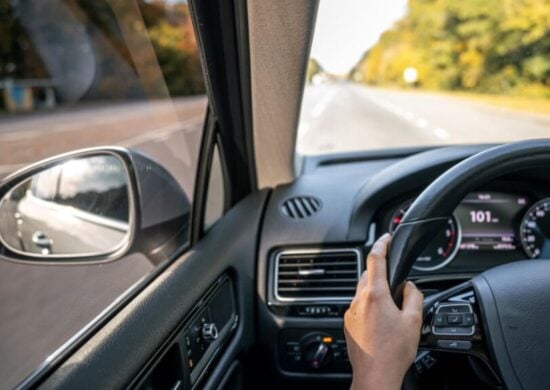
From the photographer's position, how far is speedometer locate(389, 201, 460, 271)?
8.07ft

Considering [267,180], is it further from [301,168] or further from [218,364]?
[218,364]

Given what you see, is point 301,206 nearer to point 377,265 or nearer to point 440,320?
point 440,320

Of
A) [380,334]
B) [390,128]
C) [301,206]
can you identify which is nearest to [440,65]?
[390,128]

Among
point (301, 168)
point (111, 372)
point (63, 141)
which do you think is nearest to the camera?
point (111, 372)

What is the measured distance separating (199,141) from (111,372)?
128cm

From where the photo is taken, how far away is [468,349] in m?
1.47

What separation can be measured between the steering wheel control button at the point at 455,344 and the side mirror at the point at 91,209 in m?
1.06

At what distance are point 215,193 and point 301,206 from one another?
43 cm

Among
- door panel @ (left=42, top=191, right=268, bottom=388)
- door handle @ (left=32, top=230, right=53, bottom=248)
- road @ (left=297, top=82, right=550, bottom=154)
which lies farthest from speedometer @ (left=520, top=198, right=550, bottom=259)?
door handle @ (left=32, top=230, right=53, bottom=248)

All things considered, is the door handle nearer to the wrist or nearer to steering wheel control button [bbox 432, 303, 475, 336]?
the wrist

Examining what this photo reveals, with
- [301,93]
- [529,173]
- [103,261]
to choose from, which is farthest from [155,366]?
[529,173]

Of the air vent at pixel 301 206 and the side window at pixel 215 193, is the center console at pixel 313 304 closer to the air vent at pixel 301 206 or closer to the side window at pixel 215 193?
the air vent at pixel 301 206

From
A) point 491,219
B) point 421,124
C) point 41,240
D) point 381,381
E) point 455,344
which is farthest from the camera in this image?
point 421,124

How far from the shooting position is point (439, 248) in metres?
2.50
